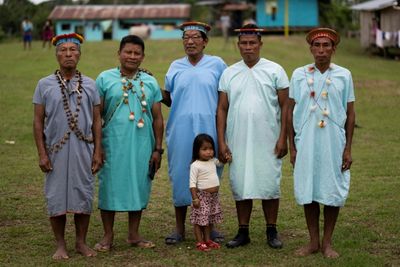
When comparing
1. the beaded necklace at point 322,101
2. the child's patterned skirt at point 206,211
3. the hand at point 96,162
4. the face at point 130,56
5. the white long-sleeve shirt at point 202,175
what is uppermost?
the face at point 130,56

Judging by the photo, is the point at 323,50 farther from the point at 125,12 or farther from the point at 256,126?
the point at 125,12

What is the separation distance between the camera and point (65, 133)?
6090 mm

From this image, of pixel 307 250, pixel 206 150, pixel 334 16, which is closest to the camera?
pixel 307 250

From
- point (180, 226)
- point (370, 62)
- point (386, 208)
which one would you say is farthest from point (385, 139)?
point (370, 62)

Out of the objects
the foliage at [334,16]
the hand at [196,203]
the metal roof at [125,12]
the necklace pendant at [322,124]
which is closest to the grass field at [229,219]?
the hand at [196,203]

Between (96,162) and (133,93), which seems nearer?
(96,162)

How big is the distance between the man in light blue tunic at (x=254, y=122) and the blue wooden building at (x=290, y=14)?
34083 mm

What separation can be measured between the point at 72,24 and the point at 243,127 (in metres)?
45.0

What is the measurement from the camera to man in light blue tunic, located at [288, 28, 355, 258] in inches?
240

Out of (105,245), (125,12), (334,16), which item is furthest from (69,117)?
(125,12)

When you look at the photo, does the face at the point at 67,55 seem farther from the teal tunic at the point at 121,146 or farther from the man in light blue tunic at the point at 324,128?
the man in light blue tunic at the point at 324,128

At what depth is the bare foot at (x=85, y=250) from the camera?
20.7 ft

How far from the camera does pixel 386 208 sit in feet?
26.5

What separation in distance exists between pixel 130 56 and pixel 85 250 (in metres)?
1.73
